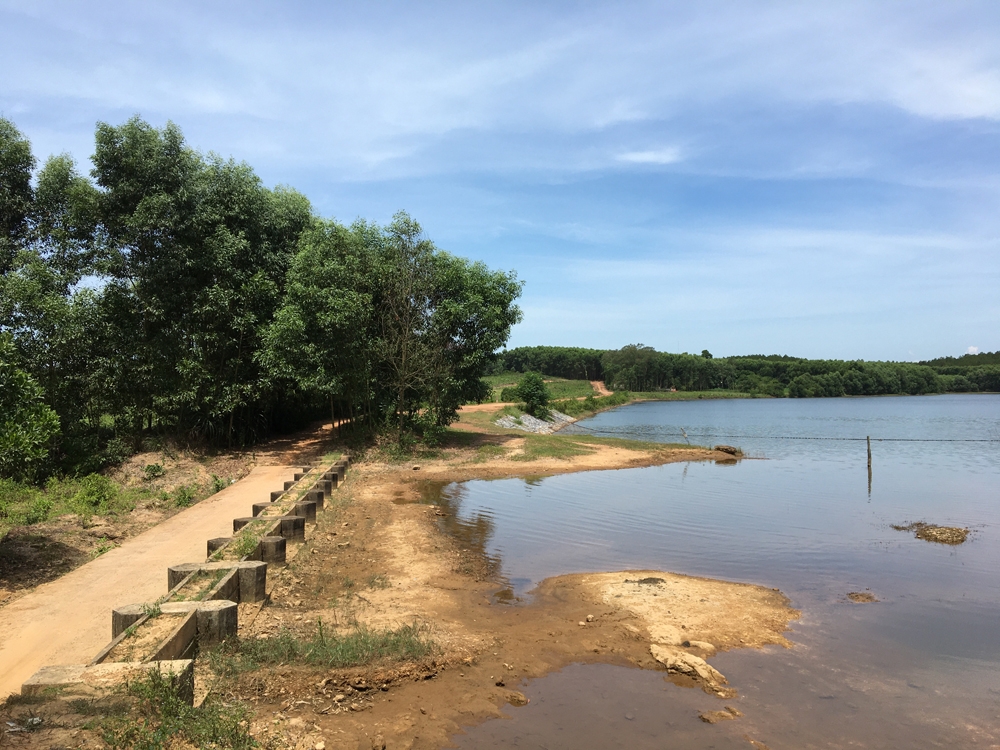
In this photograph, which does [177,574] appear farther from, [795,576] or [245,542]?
[795,576]

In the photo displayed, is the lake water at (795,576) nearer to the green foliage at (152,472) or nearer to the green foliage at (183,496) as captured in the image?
the green foliage at (183,496)

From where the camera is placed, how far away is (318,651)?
6.54 metres

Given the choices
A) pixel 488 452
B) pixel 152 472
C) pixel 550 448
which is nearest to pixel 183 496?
pixel 152 472

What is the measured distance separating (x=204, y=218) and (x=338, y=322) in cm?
520

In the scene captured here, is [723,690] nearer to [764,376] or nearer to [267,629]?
[267,629]

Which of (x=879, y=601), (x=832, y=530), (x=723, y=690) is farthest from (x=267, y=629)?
(x=832, y=530)

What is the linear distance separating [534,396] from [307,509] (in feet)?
114

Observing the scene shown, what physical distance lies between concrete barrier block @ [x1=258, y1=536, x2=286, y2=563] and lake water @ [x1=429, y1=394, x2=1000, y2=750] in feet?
12.3

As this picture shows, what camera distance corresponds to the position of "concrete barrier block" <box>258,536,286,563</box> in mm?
9664

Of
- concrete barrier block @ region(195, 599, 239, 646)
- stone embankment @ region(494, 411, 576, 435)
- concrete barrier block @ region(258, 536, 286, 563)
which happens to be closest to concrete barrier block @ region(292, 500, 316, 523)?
concrete barrier block @ region(258, 536, 286, 563)

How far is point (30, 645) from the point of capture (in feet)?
21.9

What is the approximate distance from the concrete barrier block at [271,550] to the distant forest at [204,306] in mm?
10441

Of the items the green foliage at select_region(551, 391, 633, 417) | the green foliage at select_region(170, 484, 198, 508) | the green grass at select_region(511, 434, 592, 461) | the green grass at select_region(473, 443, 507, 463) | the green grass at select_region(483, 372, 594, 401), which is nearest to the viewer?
the green foliage at select_region(170, 484, 198, 508)

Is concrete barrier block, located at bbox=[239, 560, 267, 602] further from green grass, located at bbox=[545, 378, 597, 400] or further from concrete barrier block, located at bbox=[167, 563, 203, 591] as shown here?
green grass, located at bbox=[545, 378, 597, 400]
